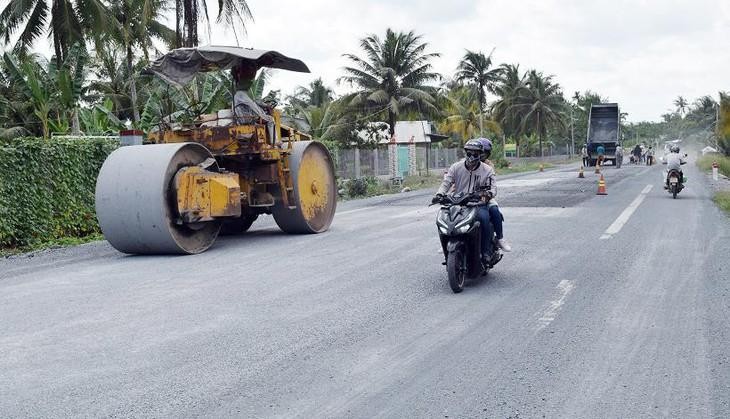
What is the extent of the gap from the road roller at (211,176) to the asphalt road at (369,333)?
0.47 m

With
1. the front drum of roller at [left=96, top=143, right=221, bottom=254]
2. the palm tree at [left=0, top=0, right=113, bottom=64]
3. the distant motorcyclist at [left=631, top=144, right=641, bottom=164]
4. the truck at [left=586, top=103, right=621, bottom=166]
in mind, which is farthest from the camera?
the distant motorcyclist at [left=631, top=144, right=641, bottom=164]

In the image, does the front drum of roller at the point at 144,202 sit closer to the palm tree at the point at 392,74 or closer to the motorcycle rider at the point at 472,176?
the motorcycle rider at the point at 472,176

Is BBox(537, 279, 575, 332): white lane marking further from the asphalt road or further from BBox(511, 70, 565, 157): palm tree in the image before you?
BBox(511, 70, 565, 157): palm tree

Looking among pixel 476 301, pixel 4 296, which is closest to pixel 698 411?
pixel 476 301

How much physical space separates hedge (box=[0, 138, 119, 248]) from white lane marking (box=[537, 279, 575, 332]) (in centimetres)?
854

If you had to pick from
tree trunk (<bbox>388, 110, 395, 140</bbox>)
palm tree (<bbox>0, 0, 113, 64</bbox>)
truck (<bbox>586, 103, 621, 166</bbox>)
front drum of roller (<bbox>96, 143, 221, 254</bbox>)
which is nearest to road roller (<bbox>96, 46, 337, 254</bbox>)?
front drum of roller (<bbox>96, 143, 221, 254</bbox>)

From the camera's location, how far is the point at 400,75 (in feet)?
140

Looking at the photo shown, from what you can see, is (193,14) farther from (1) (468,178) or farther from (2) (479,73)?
(2) (479,73)

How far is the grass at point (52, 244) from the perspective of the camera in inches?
464

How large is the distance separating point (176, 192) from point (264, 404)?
6470mm

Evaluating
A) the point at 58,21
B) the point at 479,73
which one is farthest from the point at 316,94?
the point at 58,21

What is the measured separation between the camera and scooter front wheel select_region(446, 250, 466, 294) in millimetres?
7457

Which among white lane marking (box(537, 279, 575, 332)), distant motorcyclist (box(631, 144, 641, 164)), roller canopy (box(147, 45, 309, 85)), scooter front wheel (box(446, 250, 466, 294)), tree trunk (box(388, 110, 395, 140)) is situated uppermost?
roller canopy (box(147, 45, 309, 85))

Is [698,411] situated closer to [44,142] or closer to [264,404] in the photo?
[264,404]
